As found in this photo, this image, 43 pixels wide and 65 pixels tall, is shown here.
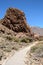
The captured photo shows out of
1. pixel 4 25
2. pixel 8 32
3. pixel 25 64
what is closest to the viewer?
pixel 25 64

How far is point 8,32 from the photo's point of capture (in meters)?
68.1

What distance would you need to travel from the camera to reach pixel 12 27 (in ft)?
241

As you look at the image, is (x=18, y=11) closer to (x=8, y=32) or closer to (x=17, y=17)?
(x=17, y=17)

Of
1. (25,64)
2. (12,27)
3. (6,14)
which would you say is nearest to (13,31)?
(12,27)

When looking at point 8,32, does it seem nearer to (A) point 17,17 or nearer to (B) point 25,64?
(A) point 17,17

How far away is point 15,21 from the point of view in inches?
2938

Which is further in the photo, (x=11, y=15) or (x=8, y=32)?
(x=11, y=15)

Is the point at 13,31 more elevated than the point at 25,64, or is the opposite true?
the point at 13,31

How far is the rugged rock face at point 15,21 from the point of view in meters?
73.6

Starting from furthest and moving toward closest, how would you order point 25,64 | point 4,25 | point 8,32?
point 4,25 < point 8,32 < point 25,64

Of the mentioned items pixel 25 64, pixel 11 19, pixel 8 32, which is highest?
pixel 11 19

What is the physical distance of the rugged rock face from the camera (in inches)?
2896

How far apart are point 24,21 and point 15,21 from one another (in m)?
3.07

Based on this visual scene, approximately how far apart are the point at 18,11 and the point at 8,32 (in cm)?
1086
